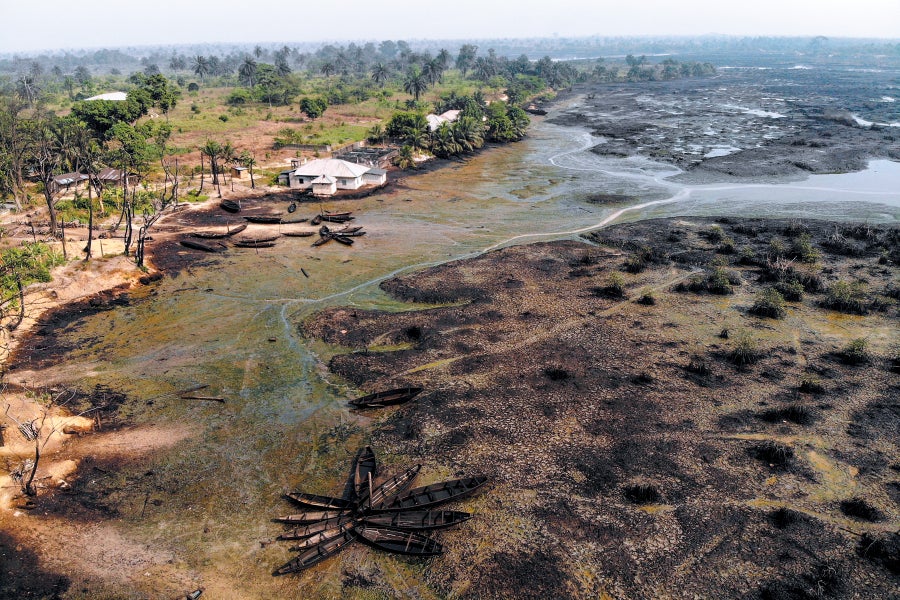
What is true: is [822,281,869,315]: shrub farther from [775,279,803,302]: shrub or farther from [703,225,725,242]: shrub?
[703,225,725,242]: shrub

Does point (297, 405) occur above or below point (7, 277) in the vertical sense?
below

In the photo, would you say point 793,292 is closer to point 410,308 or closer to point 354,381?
point 410,308

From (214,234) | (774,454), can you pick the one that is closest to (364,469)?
(774,454)

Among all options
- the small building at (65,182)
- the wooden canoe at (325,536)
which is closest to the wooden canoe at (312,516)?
the wooden canoe at (325,536)

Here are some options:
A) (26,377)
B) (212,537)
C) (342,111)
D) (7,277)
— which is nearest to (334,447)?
(212,537)

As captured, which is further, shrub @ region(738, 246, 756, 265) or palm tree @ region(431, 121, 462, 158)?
palm tree @ region(431, 121, 462, 158)

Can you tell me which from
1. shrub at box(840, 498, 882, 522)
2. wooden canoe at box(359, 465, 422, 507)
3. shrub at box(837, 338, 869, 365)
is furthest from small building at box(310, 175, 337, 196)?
shrub at box(840, 498, 882, 522)
